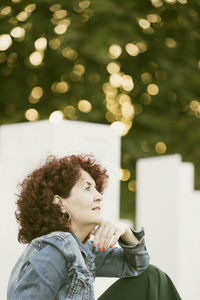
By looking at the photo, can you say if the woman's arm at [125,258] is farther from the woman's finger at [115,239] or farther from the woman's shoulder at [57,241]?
the woman's shoulder at [57,241]

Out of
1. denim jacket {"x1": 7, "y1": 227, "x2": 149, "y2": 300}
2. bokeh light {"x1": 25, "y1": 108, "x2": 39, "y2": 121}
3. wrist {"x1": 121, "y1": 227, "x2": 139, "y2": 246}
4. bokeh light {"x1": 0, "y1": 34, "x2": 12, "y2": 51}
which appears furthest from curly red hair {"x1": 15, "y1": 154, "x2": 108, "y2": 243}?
bokeh light {"x1": 25, "y1": 108, "x2": 39, "y2": 121}

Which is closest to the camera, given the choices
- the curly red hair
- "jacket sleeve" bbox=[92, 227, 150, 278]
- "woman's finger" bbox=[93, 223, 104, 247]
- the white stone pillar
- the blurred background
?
the curly red hair

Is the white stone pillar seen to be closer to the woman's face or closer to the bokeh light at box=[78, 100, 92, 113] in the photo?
the woman's face

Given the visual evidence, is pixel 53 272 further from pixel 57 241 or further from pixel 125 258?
pixel 125 258

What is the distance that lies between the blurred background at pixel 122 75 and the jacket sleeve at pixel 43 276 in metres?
4.11

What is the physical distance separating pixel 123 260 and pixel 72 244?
62 cm

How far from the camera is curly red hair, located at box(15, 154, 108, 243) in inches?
107

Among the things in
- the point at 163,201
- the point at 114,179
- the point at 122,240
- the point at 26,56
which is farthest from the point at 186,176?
the point at 26,56

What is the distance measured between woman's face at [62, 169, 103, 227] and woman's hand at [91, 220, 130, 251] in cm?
11

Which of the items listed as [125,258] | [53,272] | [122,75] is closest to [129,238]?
[125,258]

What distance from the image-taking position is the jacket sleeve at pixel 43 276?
2.45 m

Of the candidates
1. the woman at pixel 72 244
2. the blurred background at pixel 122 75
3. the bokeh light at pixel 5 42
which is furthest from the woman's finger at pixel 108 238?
the bokeh light at pixel 5 42

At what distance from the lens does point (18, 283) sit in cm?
249

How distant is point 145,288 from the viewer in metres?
2.96
